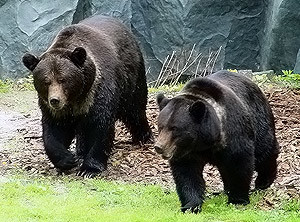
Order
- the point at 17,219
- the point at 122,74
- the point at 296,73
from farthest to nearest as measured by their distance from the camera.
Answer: the point at 296,73 < the point at 122,74 < the point at 17,219

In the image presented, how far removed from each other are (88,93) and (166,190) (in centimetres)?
166

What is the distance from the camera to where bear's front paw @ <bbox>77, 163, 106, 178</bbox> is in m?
9.06

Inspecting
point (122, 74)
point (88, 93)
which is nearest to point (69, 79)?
point (88, 93)

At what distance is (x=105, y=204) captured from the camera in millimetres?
7484

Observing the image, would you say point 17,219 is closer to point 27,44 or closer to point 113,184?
point 113,184

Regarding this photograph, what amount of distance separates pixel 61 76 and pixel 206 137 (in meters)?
2.62

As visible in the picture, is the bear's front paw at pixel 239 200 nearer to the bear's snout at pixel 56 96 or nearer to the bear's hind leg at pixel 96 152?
the bear's hind leg at pixel 96 152

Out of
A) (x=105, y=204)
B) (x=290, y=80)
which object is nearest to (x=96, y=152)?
(x=105, y=204)

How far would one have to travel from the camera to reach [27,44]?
15562 millimetres

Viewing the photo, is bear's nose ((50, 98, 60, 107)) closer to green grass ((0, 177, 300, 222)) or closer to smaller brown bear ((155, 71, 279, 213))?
green grass ((0, 177, 300, 222))

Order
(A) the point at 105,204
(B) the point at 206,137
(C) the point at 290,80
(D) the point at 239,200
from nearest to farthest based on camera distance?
(B) the point at 206,137, (D) the point at 239,200, (A) the point at 105,204, (C) the point at 290,80

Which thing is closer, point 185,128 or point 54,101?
point 185,128

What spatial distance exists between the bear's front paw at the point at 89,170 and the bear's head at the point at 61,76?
2.67ft

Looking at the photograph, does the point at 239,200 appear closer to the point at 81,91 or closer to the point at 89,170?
the point at 89,170
